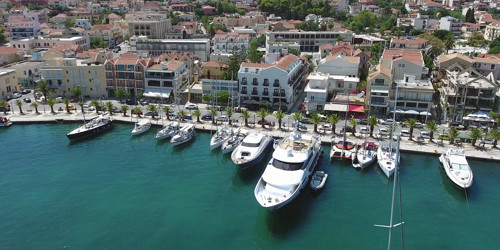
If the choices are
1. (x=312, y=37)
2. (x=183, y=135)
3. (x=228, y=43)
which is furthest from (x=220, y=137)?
(x=312, y=37)

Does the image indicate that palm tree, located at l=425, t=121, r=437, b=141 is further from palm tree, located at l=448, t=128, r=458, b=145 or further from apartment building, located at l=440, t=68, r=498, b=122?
apartment building, located at l=440, t=68, r=498, b=122

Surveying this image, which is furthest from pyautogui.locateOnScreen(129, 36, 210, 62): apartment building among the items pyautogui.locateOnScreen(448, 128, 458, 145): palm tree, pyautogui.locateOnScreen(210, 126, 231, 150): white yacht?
pyautogui.locateOnScreen(448, 128, 458, 145): palm tree

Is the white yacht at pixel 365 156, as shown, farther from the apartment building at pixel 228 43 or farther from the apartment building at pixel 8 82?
the apartment building at pixel 8 82

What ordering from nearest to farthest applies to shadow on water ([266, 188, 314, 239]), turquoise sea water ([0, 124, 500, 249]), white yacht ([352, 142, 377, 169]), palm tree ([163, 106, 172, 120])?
1. turquoise sea water ([0, 124, 500, 249])
2. shadow on water ([266, 188, 314, 239])
3. white yacht ([352, 142, 377, 169])
4. palm tree ([163, 106, 172, 120])

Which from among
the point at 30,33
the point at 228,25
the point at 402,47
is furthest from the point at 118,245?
the point at 228,25

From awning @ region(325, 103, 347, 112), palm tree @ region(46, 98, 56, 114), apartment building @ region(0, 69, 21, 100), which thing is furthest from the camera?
apartment building @ region(0, 69, 21, 100)

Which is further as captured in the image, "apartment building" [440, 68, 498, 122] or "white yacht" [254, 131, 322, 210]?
"apartment building" [440, 68, 498, 122]

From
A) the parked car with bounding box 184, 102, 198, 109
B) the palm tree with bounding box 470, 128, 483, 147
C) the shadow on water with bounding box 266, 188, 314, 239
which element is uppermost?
the palm tree with bounding box 470, 128, 483, 147
